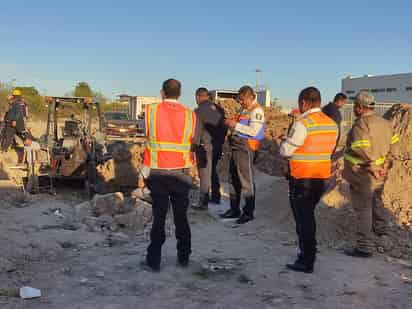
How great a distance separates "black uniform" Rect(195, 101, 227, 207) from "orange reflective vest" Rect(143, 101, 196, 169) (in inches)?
107

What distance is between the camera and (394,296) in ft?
13.3

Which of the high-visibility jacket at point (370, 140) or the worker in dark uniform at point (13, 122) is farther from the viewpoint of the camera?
the worker in dark uniform at point (13, 122)

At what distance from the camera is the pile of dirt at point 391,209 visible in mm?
5754

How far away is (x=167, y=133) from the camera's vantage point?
15.1 feet

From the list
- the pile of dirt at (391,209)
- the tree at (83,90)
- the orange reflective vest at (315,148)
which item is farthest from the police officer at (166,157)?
the tree at (83,90)

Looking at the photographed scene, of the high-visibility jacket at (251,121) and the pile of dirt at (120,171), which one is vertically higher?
the high-visibility jacket at (251,121)

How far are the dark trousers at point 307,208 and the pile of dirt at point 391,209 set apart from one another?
125 cm

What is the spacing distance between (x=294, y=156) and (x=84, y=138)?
22.5 ft

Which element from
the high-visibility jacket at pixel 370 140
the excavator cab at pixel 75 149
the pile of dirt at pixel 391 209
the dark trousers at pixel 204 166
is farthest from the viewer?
the excavator cab at pixel 75 149

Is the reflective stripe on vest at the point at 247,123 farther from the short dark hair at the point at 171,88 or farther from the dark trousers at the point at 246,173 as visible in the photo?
the short dark hair at the point at 171,88

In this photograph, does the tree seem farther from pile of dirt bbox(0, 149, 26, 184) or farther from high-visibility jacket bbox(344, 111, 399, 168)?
high-visibility jacket bbox(344, 111, 399, 168)

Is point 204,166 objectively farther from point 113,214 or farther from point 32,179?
point 32,179

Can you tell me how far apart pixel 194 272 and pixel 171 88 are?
1948mm

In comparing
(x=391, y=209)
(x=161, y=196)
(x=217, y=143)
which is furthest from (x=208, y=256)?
(x=391, y=209)
